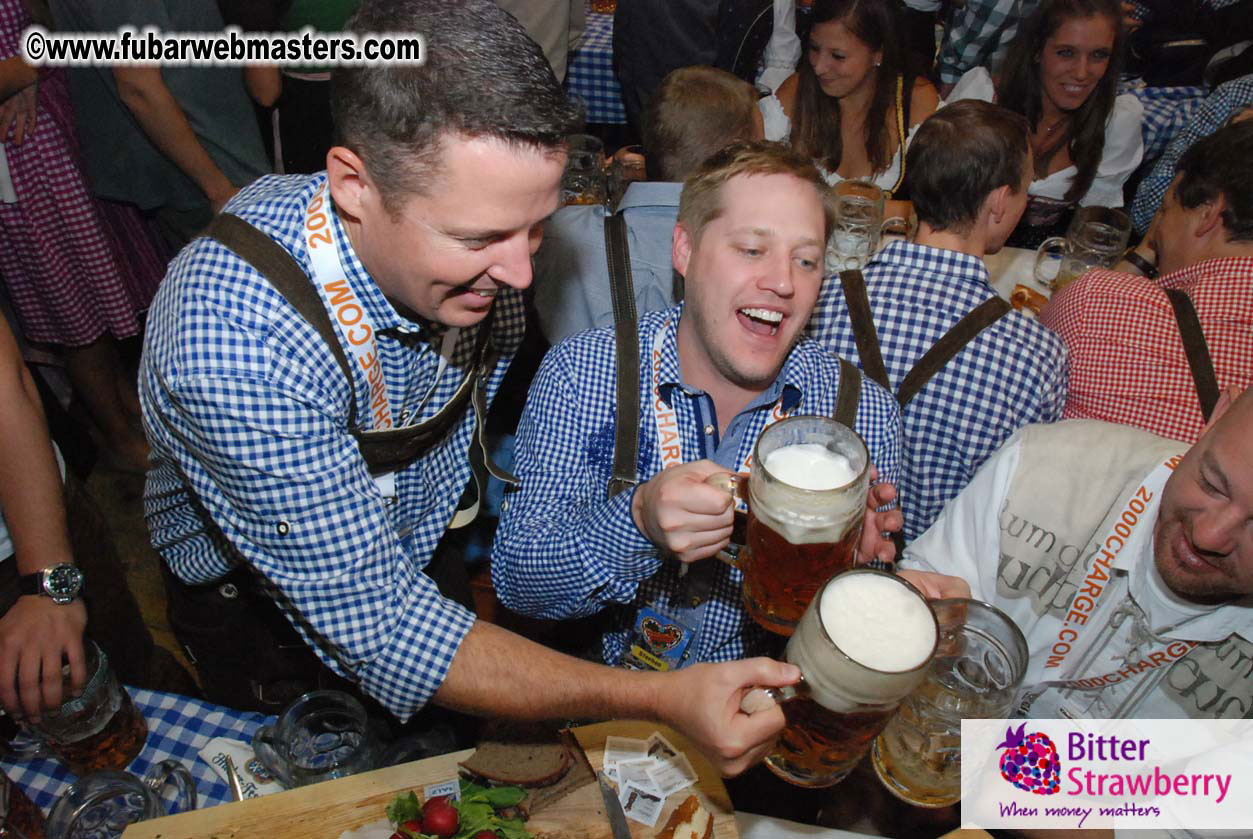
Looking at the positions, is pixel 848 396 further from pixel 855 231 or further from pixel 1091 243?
pixel 1091 243

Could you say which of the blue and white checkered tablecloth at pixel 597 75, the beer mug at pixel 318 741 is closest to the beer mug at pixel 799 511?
the beer mug at pixel 318 741

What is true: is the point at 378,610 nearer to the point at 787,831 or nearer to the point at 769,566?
the point at 769,566

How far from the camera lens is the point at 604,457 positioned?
1.79 metres

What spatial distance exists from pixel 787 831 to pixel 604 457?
2.86 ft

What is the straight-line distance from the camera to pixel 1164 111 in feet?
13.9

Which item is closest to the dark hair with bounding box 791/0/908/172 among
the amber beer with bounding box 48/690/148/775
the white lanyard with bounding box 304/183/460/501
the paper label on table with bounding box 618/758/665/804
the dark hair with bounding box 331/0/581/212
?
the dark hair with bounding box 331/0/581/212

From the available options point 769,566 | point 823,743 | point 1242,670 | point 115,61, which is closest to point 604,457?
point 769,566

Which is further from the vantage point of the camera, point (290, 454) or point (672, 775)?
point (672, 775)

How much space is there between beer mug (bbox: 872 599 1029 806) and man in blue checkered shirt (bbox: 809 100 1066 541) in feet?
3.63

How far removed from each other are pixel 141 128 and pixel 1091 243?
3.85 meters

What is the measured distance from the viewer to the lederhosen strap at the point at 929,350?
7.06ft

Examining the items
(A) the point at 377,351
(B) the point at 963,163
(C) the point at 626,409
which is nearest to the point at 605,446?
(C) the point at 626,409

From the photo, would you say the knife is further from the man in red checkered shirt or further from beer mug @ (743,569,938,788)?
the man in red checkered shirt

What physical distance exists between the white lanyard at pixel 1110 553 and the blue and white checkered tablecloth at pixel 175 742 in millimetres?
1778
